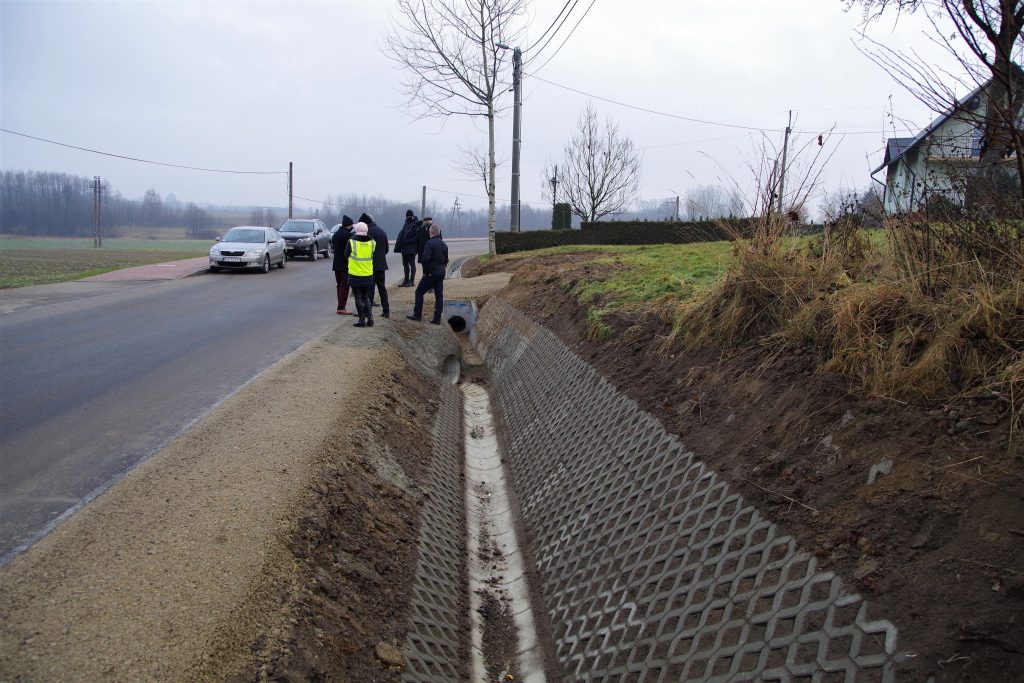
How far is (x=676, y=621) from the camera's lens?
3979 millimetres

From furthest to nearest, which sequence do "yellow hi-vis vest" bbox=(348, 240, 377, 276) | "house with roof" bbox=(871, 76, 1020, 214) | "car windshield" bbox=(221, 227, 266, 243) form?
"car windshield" bbox=(221, 227, 266, 243)
"yellow hi-vis vest" bbox=(348, 240, 377, 276)
"house with roof" bbox=(871, 76, 1020, 214)

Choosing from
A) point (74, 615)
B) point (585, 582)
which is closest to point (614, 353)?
point (585, 582)

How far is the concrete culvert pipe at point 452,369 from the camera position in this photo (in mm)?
12506

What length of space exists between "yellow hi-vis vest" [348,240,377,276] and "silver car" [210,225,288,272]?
1185 centimetres

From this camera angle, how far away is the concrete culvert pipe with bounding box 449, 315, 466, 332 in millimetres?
15953

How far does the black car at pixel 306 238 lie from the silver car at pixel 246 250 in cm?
406

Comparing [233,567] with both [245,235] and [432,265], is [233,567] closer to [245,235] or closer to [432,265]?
[432,265]

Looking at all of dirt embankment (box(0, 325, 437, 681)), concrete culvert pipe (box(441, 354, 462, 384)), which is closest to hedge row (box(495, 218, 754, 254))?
concrete culvert pipe (box(441, 354, 462, 384))

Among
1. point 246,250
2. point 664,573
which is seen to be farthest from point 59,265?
point 664,573

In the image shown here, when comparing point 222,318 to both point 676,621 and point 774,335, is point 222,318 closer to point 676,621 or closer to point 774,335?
point 774,335

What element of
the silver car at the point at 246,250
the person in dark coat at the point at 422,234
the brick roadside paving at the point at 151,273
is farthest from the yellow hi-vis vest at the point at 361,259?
the silver car at the point at 246,250

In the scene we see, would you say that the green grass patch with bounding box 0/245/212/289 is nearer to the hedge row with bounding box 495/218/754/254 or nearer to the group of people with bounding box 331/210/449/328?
the group of people with bounding box 331/210/449/328

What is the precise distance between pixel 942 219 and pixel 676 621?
3.44 metres

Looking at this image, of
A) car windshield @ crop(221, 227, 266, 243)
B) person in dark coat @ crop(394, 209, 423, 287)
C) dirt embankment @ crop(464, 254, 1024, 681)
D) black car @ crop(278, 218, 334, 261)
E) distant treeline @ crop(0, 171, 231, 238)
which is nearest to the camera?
dirt embankment @ crop(464, 254, 1024, 681)
